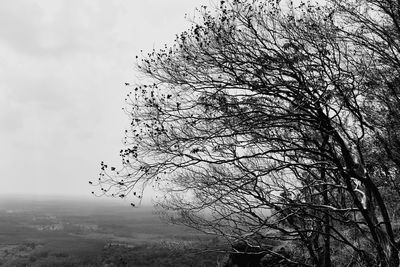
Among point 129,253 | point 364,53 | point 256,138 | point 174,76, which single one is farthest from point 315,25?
point 129,253

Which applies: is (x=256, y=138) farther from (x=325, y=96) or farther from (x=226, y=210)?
(x=226, y=210)

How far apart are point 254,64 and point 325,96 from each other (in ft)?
4.62

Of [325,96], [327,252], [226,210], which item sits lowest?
[327,252]

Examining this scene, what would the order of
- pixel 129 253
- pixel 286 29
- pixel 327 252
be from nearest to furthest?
1. pixel 286 29
2. pixel 327 252
3. pixel 129 253

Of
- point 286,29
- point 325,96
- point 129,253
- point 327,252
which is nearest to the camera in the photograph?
point 325,96

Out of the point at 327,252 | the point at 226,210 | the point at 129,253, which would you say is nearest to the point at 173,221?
the point at 226,210

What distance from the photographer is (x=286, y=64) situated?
6098mm

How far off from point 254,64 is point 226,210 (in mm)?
3953

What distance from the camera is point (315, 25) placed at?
247 inches

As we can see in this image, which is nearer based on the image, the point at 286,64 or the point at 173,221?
the point at 286,64

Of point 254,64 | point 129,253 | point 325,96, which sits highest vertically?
point 254,64

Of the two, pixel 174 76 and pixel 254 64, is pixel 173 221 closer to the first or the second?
pixel 174 76

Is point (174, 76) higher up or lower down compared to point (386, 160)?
higher up

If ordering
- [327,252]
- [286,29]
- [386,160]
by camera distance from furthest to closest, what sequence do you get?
[327,252]
[386,160]
[286,29]
